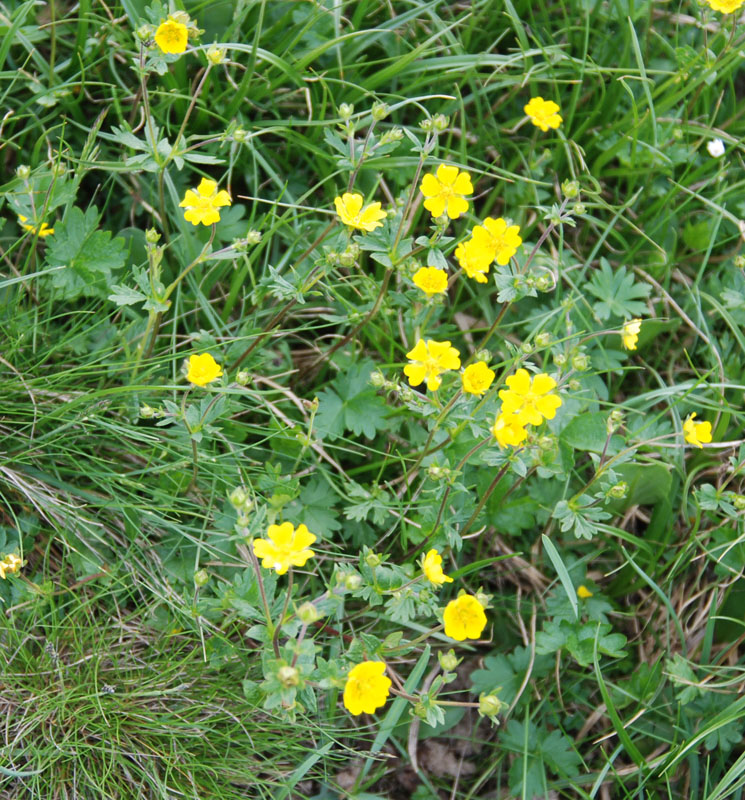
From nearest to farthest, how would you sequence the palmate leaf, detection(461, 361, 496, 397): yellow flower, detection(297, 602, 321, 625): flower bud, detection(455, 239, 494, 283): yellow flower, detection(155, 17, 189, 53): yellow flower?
detection(297, 602, 321, 625): flower bud, detection(461, 361, 496, 397): yellow flower, detection(155, 17, 189, 53): yellow flower, detection(455, 239, 494, 283): yellow flower, the palmate leaf

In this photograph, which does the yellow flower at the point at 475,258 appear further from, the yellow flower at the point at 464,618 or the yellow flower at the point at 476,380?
the yellow flower at the point at 464,618

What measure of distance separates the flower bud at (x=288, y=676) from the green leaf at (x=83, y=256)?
141 centimetres

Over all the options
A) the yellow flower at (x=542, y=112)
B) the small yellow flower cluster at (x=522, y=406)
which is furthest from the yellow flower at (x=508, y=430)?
the yellow flower at (x=542, y=112)

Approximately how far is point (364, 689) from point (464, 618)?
0.31 metres

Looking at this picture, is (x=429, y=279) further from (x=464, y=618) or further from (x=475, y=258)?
(x=464, y=618)

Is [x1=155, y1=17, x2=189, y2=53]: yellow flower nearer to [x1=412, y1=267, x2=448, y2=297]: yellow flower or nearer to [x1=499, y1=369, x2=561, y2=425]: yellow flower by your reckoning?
[x1=412, y1=267, x2=448, y2=297]: yellow flower

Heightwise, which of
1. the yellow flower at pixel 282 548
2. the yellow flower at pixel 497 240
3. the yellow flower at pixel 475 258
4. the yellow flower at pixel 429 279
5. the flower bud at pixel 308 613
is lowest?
the flower bud at pixel 308 613

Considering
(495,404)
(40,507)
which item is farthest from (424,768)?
(40,507)

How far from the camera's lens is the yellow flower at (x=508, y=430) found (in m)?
2.03

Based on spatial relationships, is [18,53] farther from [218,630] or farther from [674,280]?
[674,280]

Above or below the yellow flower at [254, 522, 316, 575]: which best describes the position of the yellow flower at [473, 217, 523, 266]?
above

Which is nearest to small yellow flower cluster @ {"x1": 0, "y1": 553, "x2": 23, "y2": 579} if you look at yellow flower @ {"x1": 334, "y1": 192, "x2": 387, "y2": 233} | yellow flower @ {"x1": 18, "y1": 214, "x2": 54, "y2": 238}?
yellow flower @ {"x1": 18, "y1": 214, "x2": 54, "y2": 238}

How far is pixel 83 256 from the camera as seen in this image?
2615mm

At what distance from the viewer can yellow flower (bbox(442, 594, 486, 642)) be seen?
2.00 m
